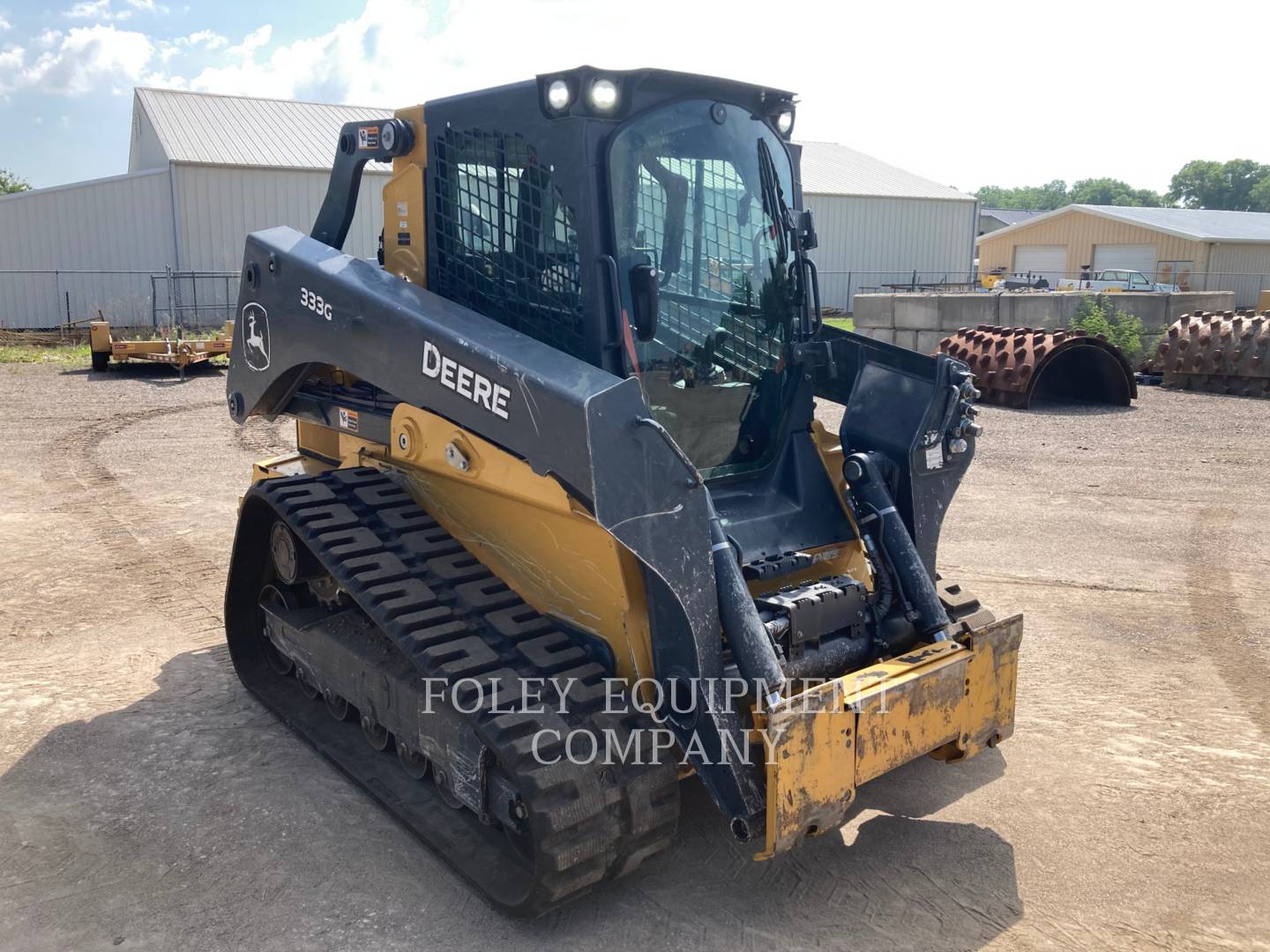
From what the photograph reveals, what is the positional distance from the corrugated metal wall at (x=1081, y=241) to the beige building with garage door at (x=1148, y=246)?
1.3 inches

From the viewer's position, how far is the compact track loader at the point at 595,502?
3275 millimetres

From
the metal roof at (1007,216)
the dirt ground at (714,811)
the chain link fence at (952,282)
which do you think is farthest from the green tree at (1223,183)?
the dirt ground at (714,811)

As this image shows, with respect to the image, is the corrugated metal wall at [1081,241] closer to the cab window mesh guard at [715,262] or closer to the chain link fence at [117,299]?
the chain link fence at [117,299]

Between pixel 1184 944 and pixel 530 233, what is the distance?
3.23 meters

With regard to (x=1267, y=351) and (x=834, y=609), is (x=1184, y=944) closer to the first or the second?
(x=834, y=609)

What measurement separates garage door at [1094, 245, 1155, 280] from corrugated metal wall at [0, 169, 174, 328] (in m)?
32.5

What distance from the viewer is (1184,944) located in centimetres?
329

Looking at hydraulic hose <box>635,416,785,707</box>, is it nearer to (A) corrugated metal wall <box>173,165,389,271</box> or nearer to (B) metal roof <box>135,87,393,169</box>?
(A) corrugated metal wall <box>173,165,389,271</box>

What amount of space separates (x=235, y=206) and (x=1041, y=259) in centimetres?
3272

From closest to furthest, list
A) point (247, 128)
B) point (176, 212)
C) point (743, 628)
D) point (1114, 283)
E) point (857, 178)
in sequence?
point (743, 628) < point (176, 212) < point (247, 128) < point (1114, 283) < point (857, 178)

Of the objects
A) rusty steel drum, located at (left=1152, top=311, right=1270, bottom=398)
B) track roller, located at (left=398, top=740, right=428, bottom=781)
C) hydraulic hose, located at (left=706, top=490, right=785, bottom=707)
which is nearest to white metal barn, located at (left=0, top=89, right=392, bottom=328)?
rusty steel drum, located at (left=1152, top=311, right=1270, bottom=398)

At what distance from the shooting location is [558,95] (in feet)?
12.1

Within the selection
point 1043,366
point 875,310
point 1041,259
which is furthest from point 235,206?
point 1041,259

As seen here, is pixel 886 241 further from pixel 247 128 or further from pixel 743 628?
pixel 743 628
